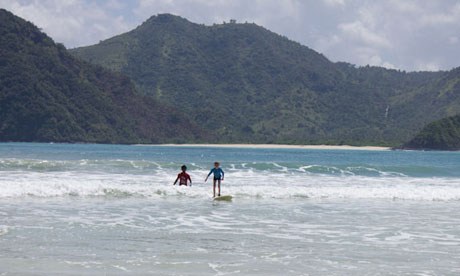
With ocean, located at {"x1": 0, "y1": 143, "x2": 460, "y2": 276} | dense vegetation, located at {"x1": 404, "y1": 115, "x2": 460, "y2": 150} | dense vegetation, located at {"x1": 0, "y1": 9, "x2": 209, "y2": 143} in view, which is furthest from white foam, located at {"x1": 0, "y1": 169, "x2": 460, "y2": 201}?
dense vegetation, located at {"x1": 0, "y1": 9, "x2": 209, "y2": 143}

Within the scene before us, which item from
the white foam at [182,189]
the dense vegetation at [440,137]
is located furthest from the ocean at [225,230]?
the dense vegetation at [440,137]

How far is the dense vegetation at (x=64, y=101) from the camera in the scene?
13738 cm

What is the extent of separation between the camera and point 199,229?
1578 centimetres

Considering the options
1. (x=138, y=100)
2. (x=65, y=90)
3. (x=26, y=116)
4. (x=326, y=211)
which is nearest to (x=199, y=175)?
(x=326, y=211)

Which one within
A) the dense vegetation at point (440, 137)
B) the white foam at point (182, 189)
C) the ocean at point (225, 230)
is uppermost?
the dense vegetation at point (440, 137)

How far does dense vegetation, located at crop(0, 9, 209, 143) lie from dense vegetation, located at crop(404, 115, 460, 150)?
63.1 meters

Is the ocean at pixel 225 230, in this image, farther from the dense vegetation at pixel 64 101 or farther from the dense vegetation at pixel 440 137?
the dense vegetation at pixel 64 101

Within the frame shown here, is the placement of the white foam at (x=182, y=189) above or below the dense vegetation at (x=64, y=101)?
below

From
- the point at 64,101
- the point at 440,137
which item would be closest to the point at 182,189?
the point at 440,137

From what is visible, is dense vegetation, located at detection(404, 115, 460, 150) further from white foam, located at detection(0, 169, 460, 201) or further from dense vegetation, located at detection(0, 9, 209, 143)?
white foam, located at detection(0, 169, 460, 201)

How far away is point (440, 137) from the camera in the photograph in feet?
431

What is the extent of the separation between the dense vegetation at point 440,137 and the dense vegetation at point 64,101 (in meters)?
63.1

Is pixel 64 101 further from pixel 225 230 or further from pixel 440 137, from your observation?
pixel 225 230

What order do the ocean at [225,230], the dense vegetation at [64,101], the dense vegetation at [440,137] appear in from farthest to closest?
the dense vegetation at [64,101], the dense vegetation at [440,137], the ocean at [225,230]
